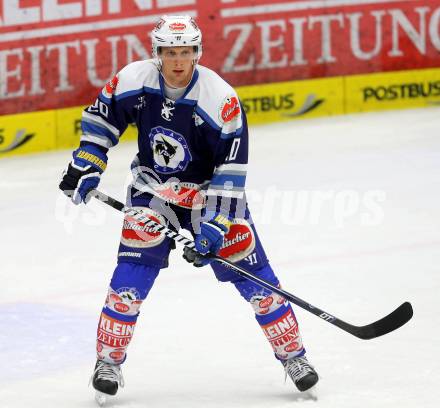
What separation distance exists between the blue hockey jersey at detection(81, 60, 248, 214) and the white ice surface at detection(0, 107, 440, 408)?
2.74 feet

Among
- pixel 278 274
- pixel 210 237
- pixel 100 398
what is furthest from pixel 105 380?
pixel 278 274

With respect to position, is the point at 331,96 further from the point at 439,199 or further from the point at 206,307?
the point at 206,307

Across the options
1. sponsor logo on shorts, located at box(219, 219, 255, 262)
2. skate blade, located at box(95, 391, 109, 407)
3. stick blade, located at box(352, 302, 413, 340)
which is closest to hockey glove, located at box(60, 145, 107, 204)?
sponsor logo on shorts, located at box(219, 219, 255, 262)

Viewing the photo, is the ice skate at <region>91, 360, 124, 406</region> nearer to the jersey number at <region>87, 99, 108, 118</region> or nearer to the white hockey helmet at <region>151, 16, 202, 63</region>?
the jersey number at <region>87, 99, 108, 118</region>

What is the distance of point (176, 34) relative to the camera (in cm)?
447

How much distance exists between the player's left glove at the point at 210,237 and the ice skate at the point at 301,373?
0.56 meters

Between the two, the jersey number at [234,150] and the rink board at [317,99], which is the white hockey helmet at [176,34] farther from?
the rink board at [317,99]

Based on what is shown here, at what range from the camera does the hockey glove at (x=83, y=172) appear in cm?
470

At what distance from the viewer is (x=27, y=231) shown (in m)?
7.30

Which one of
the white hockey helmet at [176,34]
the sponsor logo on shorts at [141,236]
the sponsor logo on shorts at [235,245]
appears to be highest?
the white hockey helmet at [176,34]

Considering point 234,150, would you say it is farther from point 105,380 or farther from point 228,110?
point 105,380

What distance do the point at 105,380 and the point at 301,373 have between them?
748 millimetres

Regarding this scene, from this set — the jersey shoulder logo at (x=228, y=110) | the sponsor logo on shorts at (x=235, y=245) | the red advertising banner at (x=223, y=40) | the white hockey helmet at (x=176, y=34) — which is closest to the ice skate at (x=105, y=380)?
the sponsor logo on shorts at (x=235, y=245)

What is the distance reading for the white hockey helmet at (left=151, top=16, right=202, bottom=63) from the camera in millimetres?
4457
